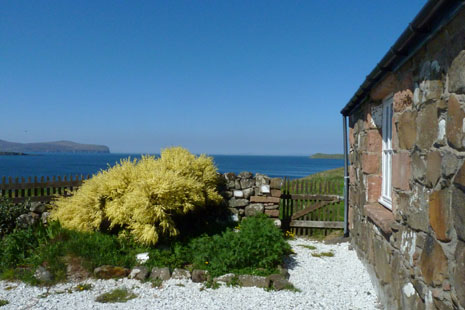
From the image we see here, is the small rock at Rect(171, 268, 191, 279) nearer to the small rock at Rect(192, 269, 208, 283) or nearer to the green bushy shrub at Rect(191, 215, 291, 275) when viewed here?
the small rock at Rect(192, 269, 208, 283)

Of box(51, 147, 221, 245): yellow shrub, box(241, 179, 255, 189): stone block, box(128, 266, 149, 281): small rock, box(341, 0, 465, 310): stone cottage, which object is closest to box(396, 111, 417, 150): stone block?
box(341, 0, 465, 310): stone cottage

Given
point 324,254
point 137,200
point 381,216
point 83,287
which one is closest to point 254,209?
point 324,254

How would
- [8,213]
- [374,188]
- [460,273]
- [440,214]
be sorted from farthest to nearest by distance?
1. [8,213]
2. [374,188]
3. [440,214]
4. [460,273]

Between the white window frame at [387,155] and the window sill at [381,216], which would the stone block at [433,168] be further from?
the white window frame at [387,155]

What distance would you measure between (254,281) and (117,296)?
72.8 inches

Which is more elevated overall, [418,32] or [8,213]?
[418,32]

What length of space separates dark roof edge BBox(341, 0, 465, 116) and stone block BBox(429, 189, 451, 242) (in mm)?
1141

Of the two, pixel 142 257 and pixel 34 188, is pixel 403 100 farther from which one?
pixel 34 188

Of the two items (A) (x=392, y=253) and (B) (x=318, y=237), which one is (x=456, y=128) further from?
(B) (x=318, y=237)

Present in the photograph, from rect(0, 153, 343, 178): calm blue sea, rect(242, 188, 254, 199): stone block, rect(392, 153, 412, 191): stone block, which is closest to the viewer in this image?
rect(392, 153, 412, 191): stone block

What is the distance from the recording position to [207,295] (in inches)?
173

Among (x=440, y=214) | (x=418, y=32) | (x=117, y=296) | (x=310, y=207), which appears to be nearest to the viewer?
(x=440, y=214)

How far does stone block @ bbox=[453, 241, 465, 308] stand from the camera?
6.25 feet

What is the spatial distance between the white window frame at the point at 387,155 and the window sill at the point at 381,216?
0.39 ft
